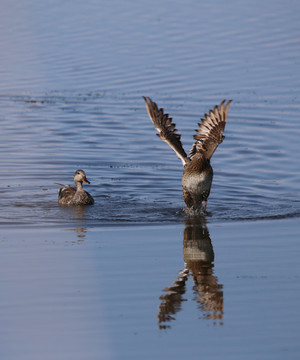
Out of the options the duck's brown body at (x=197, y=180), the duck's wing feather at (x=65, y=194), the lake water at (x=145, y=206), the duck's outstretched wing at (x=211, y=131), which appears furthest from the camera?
the duck's wing feather at (x=65, y=194)

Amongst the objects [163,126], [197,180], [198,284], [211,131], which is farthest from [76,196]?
[198,284]

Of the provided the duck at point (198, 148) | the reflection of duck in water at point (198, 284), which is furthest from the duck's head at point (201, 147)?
the reflection of duck in water at point (198, 284)

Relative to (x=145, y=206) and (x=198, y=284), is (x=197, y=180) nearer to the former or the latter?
Result: (x=145, y=206)

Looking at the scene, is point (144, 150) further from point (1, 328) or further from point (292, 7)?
point (292, 7)

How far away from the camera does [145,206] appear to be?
46.7ft

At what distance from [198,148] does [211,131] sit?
1.24 ft

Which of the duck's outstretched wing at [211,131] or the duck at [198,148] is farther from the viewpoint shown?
the duck's outstretched wing at [211,131]

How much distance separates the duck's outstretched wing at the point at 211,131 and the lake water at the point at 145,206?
105 centimetres

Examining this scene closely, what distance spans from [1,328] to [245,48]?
1043 inches

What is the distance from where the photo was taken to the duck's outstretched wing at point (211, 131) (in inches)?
542

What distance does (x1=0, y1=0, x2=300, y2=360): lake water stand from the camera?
7.86 m

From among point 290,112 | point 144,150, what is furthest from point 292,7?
point 144,150

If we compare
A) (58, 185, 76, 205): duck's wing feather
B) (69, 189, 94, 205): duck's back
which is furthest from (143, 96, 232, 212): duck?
(58, 185, 76, 205): duck's wing feather

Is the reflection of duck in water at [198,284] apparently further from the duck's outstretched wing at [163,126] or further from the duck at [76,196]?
the duck at [76,196]
